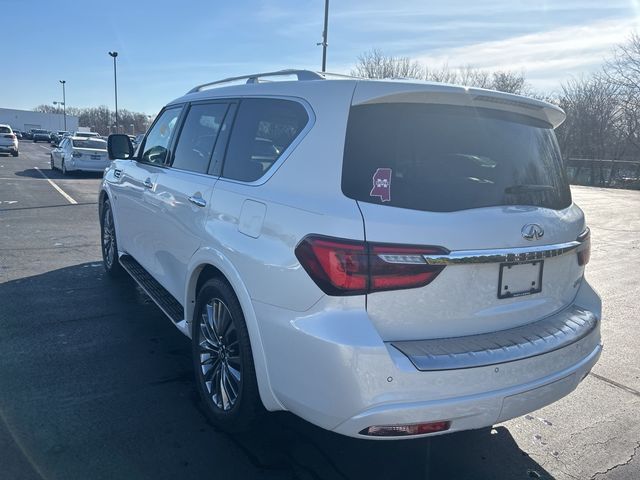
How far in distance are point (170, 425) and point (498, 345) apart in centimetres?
196

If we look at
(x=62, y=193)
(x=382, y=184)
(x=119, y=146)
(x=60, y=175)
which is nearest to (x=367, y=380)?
(x=382, y=184)

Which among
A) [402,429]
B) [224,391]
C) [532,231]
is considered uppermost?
[532,231]

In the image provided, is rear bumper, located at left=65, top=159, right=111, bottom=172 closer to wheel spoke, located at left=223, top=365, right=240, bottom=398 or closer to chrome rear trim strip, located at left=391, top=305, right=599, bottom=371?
wheel spoke, located at left=223, top=365, right=240, bottom=398

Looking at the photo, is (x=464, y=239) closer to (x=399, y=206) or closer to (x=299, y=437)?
(x=399, y=206)

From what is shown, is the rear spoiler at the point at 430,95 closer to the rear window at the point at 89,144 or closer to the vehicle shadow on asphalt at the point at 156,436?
the vehicle shadow on asphalt at the point at 156,436

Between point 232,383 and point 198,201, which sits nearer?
point 232,383

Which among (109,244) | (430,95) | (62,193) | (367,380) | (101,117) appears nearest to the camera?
(367,380)

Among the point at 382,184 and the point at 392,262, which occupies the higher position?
the point at 382,184

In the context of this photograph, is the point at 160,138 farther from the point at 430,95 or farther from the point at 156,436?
the point at 430,95

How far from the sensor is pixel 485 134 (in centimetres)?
271

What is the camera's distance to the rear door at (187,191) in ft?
11.1

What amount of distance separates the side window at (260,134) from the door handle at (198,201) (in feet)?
0.71

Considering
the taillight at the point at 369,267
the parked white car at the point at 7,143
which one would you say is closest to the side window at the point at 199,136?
the taillight at the point at 369,267

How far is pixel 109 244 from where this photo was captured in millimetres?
6133
